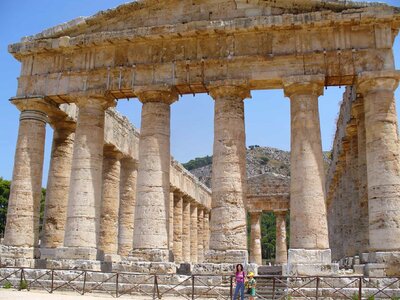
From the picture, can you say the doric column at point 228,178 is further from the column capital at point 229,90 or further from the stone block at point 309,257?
the stone block at point 309,257

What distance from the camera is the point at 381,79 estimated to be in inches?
729

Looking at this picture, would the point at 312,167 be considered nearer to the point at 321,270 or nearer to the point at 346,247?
the point at 321,270

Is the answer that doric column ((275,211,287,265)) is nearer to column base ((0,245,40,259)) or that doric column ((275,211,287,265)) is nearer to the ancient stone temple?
the ancient stone temple

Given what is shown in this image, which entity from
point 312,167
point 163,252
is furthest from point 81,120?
point 312,167

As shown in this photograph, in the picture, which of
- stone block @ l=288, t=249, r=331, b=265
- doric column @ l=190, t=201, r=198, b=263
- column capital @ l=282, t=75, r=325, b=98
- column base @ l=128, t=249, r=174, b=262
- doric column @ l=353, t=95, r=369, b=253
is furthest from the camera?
doric column @ l=190, t=201, r=198, b=263

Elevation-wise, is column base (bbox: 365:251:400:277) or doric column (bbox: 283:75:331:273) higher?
doric column (bbox: 283:75:331:273)

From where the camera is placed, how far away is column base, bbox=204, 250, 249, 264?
58.1ft

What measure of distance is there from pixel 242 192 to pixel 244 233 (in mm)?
1693

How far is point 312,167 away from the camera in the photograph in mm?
18297

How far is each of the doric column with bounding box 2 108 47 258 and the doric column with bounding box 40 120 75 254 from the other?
1.71 meters

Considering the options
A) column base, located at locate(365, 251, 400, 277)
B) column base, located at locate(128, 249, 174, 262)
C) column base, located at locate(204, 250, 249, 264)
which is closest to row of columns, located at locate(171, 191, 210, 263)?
column base, located at locate(128, 249, 174, 262)

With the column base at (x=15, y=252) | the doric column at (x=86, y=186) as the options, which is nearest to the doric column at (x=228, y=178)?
the doric column at (x=86, y=186)

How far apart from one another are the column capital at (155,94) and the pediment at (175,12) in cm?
322

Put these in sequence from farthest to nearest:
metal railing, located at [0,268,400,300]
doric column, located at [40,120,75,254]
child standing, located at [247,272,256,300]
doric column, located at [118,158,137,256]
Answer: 1. doric column, located at [118,158,137,256]
2. doric column, located at [40,120,75,254]
3. metal railing, located at [0,268,400,300]
4. child standing, located at [247,272,256,300]
